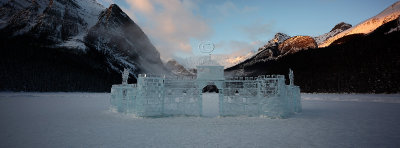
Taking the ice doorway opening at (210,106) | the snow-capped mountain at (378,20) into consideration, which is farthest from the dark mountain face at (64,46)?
the snow-capped mountain at (378,20)

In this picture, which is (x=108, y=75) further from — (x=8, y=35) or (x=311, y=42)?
(x=311, y=42)

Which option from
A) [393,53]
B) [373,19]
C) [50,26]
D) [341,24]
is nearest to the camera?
[393,53]

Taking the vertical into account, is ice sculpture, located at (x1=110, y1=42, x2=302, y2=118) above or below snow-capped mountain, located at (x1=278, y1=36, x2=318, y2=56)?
below

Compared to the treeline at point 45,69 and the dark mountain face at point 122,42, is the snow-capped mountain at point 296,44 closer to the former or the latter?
the treeline at point 45,69

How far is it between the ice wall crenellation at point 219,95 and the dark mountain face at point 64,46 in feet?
249

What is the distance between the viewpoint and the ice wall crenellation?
14.1 meters

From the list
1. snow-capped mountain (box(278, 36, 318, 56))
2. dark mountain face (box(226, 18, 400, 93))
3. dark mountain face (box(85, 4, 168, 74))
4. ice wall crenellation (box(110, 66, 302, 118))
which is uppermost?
dark mountain face (box(85, 4, 168, 74))

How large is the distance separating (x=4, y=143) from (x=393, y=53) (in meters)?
55.8

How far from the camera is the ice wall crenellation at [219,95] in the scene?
14.1m

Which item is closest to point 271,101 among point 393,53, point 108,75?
point 393,53

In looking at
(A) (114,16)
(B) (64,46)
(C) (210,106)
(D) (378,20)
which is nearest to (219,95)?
(C) (210,106)

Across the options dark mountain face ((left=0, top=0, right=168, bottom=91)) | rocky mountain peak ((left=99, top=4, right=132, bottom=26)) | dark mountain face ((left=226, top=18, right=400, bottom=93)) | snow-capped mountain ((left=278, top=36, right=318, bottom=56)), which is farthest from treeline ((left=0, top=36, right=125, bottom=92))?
dark mountain face ((left=226, top=18, right=400, bottom=93))

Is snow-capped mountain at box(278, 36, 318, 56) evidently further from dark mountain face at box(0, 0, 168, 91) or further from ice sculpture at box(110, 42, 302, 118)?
dark mountain face at box(0, 0, 168, 91)

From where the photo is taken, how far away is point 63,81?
2968 inches
